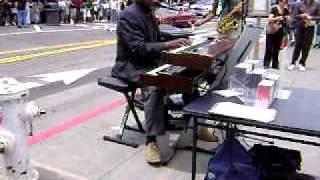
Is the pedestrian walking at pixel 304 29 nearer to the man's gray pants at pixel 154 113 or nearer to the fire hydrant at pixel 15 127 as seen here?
the man's gray pants at pixel 154 113

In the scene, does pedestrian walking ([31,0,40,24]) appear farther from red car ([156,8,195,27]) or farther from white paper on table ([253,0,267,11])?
white paper on table ([253,0,267,11])

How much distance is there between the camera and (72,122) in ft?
19.8

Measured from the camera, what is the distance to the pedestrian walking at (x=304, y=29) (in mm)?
10469

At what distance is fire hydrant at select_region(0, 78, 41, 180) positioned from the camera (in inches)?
141

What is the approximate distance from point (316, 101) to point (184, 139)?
1.79m

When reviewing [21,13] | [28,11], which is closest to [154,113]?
[21,13]

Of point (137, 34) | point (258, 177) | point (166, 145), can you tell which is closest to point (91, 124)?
point (166, 145)

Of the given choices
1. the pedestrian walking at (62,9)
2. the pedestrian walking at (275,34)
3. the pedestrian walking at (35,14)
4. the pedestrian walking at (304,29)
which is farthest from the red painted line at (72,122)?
the pedestrian walking at (62,9)

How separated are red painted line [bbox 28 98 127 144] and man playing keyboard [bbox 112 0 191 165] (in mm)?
1101

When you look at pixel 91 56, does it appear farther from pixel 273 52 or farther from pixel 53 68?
pixel 273 52

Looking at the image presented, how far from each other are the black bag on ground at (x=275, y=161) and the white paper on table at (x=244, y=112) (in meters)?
0.64

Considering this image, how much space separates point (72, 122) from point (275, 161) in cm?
288

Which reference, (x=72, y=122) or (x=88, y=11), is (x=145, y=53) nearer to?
(x=72, y=122)

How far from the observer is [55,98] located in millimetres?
7422
